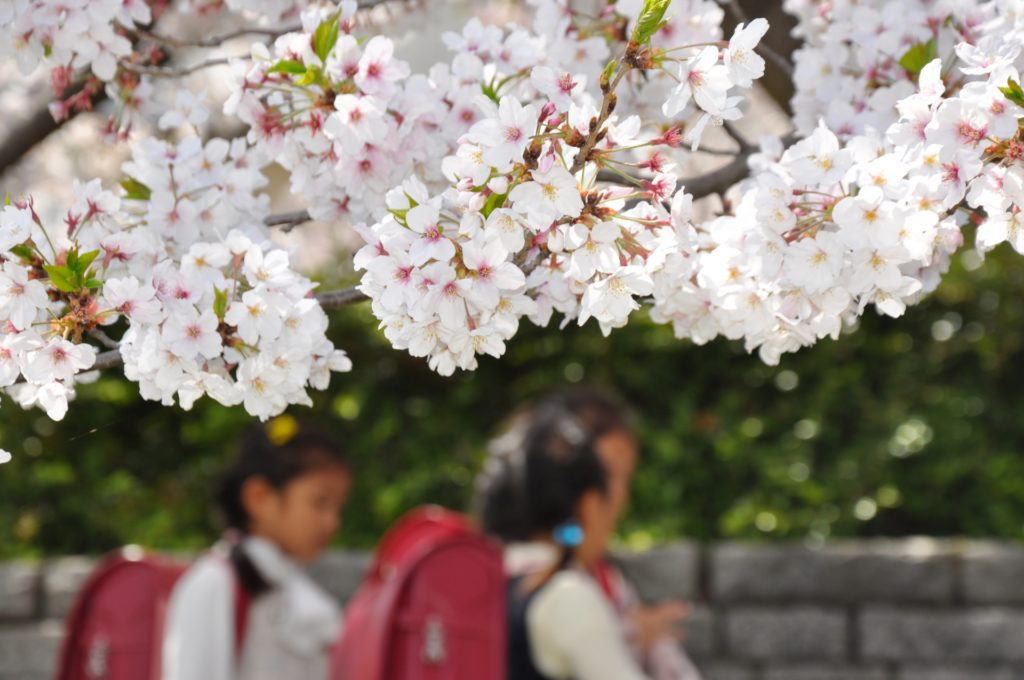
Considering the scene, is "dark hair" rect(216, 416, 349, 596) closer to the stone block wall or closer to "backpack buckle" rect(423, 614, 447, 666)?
"backpack buckle" rect(423, 614, 447, 666)

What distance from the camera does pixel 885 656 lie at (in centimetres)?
477

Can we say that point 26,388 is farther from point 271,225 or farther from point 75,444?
point 75,444

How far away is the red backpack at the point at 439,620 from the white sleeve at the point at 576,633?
11 cm

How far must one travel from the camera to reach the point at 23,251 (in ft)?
5.24

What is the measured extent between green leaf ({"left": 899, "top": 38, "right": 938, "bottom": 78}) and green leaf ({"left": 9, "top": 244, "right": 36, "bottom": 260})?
4.10 feet

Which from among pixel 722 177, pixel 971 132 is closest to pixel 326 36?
pixel 722 177

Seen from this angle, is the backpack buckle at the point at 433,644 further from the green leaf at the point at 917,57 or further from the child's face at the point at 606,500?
the green leaf at the point at 917,57

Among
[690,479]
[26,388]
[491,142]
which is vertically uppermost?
[690,479]

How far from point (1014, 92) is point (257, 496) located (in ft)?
9.47

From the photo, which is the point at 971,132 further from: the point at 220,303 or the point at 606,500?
the point at 606,500

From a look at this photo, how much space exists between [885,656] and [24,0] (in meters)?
3.78

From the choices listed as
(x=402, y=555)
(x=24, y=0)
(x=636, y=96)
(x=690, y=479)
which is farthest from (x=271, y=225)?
(x=690, y=479)

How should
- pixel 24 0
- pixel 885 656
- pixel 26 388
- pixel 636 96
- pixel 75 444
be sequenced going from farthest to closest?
pixel 75 444
pixel 885 656
pixel 636 96
pixel 24 0
pixel 26 388

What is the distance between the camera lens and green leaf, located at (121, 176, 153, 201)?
6.46 ft
